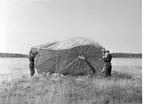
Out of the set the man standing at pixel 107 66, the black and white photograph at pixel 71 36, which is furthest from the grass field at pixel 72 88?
the man standing at pixel 107 66

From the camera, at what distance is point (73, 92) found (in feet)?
12.9

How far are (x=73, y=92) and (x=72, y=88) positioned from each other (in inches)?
4.1

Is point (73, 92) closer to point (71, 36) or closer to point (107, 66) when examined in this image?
point (71, 36)

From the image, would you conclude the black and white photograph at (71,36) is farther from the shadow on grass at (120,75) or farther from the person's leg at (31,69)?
the person's leg at (31,69)

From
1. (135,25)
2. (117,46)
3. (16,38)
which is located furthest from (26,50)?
(135,25)

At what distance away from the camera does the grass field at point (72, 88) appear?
3747 mm

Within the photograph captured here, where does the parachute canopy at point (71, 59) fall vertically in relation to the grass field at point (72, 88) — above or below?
above

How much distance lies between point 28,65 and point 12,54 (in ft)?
2.57

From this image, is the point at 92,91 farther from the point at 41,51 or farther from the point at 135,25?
the point at 41,51

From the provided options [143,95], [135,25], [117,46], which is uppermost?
[135,25]

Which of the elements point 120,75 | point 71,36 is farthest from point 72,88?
point 120,75

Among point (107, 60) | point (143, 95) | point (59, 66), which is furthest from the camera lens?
point (59, 66)

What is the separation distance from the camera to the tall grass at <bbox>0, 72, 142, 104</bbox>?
Result: 12.2 feet

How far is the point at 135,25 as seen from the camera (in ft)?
13.6
